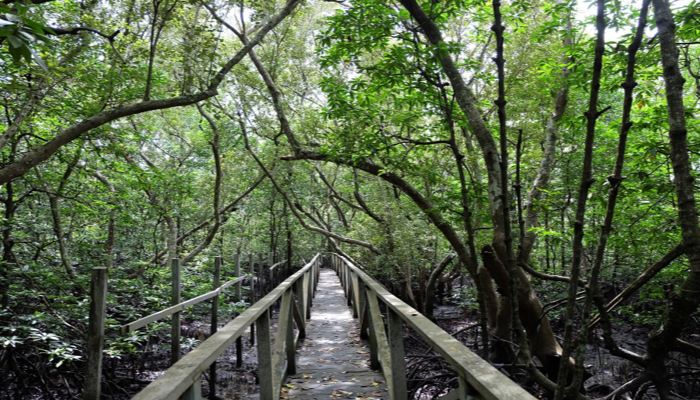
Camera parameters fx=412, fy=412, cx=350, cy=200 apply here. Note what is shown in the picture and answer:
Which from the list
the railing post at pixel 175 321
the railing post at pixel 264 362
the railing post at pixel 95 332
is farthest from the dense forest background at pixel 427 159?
the railing post at pixel 264 362

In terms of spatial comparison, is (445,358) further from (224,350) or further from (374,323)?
(374,323)

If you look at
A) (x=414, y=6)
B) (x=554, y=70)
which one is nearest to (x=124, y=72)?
(x=414, y=6)

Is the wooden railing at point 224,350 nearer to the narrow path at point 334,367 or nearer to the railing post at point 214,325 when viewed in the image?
the narrow path at point 334,367

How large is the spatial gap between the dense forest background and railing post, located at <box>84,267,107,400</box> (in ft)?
3.58

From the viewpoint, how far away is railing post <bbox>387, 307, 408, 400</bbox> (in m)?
2.83

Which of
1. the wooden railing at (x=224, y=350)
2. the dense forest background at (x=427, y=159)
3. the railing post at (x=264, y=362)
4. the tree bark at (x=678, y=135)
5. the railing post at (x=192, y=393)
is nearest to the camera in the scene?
the wooden railing at (x=224, y=350)

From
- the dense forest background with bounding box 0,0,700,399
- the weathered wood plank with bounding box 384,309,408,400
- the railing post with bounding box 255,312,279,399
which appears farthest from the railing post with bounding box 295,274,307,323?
the weathered wood plank with bounding box 384,309,408,400

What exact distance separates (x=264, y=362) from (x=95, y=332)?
171cm

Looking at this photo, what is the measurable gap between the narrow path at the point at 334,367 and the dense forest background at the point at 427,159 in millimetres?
1230

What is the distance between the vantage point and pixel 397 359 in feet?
9.41

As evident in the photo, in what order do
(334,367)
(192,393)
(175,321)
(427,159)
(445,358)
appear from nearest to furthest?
(192,393) < (445,358) < (334,367) < (175,321) < (427,159)

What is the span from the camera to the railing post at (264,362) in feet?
9.25

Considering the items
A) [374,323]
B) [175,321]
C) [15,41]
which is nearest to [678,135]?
[374,323]

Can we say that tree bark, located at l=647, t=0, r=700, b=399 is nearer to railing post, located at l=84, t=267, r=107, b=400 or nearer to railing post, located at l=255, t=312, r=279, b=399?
railing post, located at l=255, t=312, r=279, b=399
